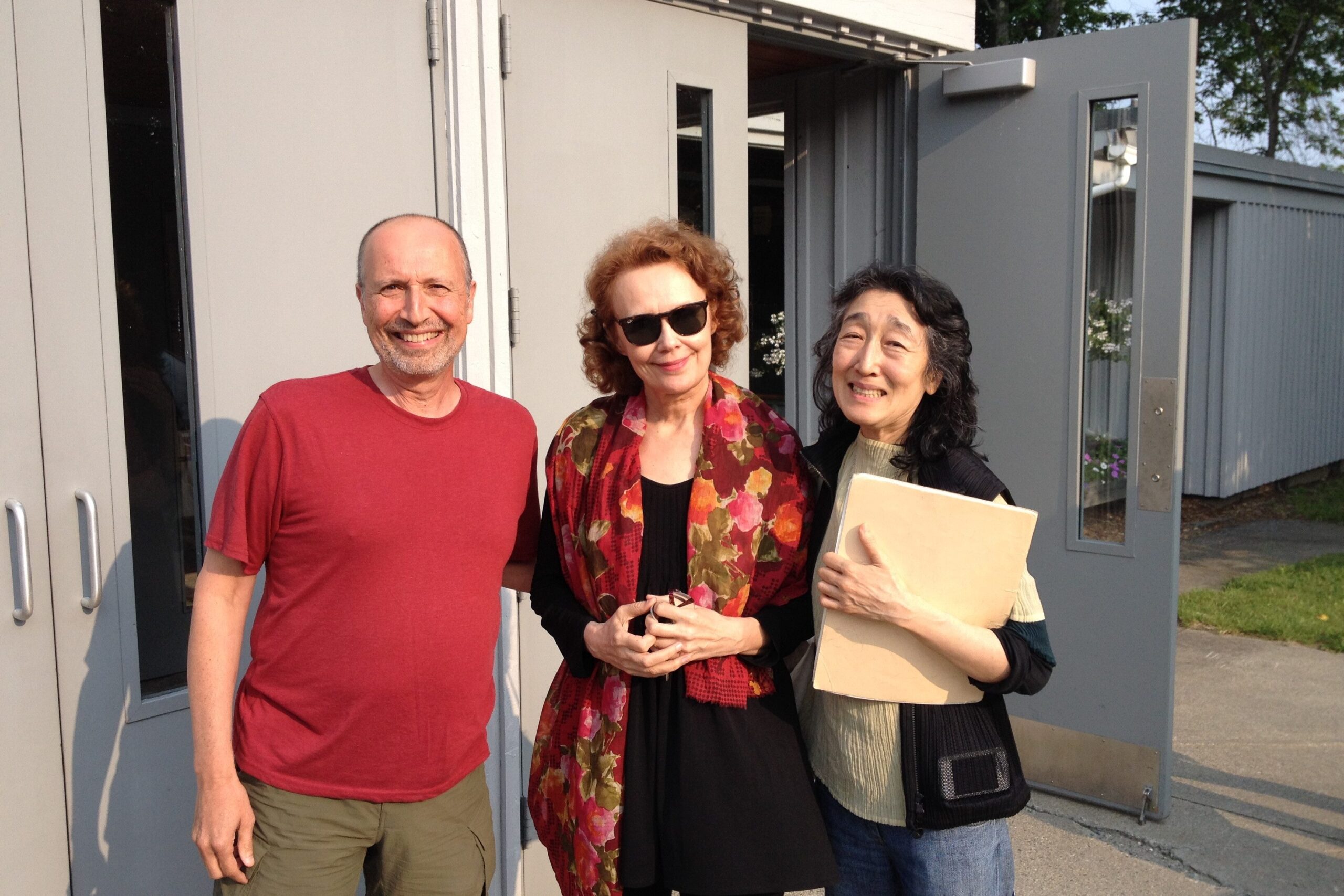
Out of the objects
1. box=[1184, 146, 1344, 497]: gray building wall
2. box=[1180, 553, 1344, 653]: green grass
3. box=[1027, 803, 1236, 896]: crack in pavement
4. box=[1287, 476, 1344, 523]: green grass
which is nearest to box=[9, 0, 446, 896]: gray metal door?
box=[1027, 803, 1236, 896]: crack in pavement

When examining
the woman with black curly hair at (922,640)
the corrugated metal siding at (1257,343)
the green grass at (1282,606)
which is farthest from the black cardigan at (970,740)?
the corrugated metal siding at (1257,343)

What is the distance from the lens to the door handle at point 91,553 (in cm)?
221

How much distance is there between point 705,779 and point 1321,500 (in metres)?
11.5

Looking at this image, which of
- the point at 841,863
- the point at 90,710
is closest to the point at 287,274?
the point at 90,710

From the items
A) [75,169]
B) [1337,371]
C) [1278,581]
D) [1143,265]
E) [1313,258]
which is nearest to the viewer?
[75,169]

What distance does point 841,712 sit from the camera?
1964mm

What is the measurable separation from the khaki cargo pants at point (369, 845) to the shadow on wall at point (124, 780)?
1.87 feet

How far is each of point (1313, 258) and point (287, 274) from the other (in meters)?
12.3

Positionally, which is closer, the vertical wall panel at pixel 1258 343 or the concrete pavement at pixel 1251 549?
the concrete pavement at pixel 1251 549

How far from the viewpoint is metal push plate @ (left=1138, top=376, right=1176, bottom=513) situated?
3771 mm

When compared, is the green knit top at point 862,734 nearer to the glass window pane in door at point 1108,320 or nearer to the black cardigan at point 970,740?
the black cardigan at point 970,740

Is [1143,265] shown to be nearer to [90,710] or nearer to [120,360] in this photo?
[120,360]

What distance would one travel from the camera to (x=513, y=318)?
309cm

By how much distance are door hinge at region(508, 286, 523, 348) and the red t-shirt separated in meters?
1.08
